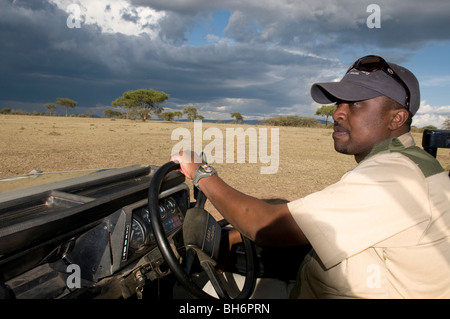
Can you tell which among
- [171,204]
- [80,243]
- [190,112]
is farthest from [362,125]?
[190,112]

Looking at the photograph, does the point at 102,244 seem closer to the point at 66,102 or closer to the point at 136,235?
the point at 136,235

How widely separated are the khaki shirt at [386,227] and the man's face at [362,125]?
328 millimetres

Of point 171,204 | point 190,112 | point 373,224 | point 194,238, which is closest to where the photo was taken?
point 373,224

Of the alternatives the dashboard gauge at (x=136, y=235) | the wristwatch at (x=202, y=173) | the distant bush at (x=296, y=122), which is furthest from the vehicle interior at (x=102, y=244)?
the distant bush at (x=296, y=122)

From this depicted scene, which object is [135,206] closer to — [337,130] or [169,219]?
[169,219]

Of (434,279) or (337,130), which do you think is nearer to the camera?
(434,279)

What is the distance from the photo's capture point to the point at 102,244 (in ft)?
5.86

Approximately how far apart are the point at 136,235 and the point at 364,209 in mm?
1257

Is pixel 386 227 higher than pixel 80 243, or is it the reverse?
pixel 386 227

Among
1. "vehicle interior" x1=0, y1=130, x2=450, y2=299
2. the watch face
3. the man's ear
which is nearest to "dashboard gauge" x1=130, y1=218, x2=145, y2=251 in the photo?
"vehicle interior" x1=0, y1=130, x2=450, y2=299

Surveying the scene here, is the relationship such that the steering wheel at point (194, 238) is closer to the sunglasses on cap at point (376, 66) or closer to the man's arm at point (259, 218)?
the man's arm at point (259, 218)
